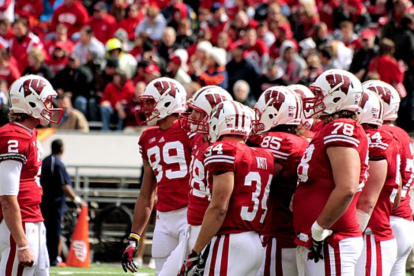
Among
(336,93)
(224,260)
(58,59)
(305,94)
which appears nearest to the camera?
(224,260)

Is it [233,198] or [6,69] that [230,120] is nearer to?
[233,198]

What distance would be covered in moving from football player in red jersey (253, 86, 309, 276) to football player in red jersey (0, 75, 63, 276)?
1.45 meters

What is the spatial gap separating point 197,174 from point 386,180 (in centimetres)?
135

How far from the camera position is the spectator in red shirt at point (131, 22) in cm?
1633

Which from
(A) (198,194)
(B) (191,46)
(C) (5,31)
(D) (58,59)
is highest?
(C) (5,31)

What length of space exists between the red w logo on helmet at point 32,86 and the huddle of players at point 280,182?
3.06 feet

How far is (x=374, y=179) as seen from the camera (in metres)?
5.64

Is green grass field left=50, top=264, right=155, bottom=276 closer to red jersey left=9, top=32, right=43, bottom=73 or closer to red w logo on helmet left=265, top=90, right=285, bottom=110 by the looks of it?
red w logo on helmet left=265, top=90, right=285, bottom=110

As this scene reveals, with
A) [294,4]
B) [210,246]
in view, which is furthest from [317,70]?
[210,246]

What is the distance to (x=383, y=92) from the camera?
21.3ft

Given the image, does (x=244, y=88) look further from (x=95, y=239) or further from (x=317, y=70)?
(x=95, y=239)

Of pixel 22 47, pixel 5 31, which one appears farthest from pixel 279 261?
pixel 5 31

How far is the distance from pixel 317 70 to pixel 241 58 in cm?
182

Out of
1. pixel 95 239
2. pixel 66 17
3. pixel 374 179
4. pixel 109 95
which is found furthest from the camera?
pixel 66 17
